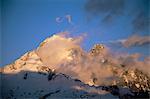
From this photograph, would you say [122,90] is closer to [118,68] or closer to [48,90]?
[118,68]

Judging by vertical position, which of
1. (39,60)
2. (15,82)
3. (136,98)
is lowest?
(136,98)

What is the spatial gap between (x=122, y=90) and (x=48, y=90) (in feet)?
28.5

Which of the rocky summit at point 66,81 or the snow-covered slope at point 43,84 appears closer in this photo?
the rocky summit at point 66,81

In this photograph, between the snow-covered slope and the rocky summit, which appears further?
the snow-covered slope

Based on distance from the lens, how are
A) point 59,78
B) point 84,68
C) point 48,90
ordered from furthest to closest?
1. point 59,78
2. point 48,90
3. point 84,68

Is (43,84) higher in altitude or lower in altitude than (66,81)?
lower

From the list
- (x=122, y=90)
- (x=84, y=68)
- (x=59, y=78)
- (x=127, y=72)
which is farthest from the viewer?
(x=127, y=72)

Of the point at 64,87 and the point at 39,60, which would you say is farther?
the point at 39,60

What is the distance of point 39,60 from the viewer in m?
39.6

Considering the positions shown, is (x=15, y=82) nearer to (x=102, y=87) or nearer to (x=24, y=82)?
(x=24, y=82)

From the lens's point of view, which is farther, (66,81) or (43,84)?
(43,84)

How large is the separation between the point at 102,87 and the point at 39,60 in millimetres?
9788

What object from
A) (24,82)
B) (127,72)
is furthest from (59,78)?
(127,72)

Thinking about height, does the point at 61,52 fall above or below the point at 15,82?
above
